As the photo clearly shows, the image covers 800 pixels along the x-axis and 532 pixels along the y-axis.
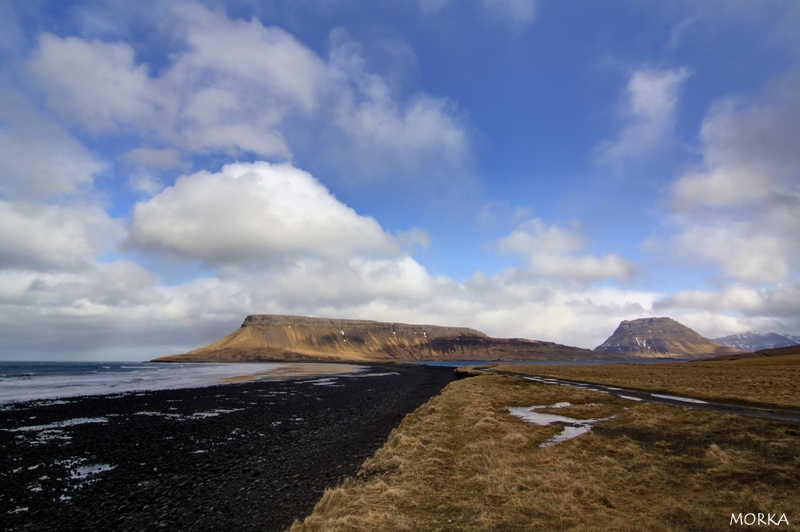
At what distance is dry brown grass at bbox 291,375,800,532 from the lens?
841 centimetres

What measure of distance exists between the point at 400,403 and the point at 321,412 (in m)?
8.56

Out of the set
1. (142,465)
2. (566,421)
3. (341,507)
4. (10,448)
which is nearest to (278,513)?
(341,507)

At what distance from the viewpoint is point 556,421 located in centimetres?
2083

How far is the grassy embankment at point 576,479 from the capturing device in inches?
332

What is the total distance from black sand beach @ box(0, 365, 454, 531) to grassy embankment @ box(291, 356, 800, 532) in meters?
2.43

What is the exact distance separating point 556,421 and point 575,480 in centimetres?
1113

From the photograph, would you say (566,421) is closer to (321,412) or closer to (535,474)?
(535,474)

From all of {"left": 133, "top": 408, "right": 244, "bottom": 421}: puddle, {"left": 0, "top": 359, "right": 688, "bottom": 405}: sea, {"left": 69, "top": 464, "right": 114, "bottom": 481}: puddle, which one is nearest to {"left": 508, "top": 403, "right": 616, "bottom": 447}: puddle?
{"left": 69, "top": 464, "right": 114, "bottom": 481}: puddle

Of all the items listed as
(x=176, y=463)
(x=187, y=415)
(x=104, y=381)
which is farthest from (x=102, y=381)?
(x=176, y=463)

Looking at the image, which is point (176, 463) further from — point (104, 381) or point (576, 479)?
point (104, 381)

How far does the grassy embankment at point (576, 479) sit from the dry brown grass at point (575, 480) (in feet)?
0.12

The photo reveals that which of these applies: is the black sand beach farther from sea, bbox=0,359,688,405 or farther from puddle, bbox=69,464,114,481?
sea, bbox=0,359,688,405

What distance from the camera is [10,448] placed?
18.7 metres

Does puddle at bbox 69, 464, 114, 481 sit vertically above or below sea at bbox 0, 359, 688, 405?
above
